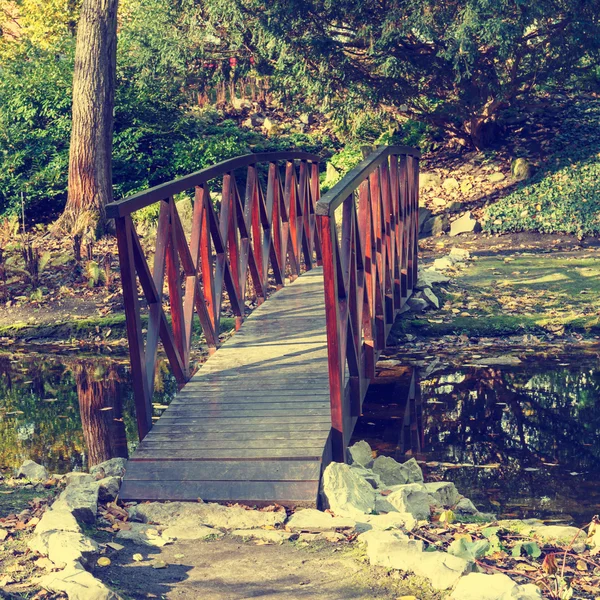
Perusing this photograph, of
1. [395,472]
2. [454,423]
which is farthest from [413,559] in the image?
[454,423]

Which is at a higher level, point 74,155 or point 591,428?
point 74,155

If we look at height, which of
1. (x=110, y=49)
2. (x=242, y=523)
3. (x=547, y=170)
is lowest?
(x=242, y=523)

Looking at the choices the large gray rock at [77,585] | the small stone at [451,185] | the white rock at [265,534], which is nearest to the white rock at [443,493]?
the white rock at [265,534]

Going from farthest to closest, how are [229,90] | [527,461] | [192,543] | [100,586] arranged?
[229,90] → [527,461] → [192,543] → [100,586]

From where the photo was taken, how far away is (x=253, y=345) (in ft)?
22.7

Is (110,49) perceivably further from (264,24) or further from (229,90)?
(229,90)

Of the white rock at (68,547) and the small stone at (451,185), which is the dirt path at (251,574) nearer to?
the white rock at (68,547)

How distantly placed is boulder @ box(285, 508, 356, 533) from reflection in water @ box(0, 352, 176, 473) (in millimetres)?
2499

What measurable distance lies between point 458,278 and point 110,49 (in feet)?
19.2

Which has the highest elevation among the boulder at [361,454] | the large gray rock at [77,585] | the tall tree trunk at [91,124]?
the tall tree trunk at [91,124]

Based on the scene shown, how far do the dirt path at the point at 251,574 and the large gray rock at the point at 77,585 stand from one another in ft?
0.54

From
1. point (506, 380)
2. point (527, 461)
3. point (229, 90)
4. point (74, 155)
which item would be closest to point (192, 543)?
point (527, 461)

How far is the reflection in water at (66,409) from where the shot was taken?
6711 millimetres

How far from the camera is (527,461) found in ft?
20.9
